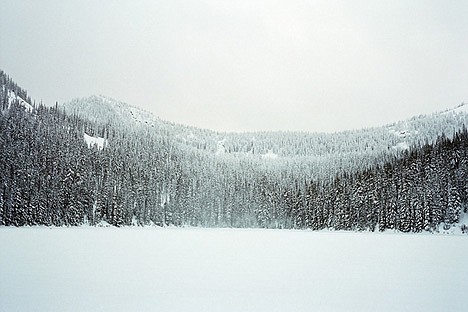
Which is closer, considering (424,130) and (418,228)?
(418,228)

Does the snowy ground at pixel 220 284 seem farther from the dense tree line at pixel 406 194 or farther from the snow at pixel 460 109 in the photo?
the snow at pixel 460 109

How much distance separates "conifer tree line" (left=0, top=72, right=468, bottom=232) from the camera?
71.0 metres

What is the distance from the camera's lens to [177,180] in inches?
4459

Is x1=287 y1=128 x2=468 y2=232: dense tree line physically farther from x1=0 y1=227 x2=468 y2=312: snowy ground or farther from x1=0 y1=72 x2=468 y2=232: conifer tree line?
x1=0 y1=227 x2=468 y2=312: snowy ground

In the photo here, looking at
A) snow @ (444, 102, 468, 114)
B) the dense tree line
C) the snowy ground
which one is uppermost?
snow @ (444, 102, 468, 114)

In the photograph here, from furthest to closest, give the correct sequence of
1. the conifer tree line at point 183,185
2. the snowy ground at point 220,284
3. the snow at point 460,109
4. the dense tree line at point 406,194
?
1. the snow at point 460,109
2. the dense tree line at point 406,194
3. the conifer tree line at point 183,185
4. the snowy ground at point 220,284

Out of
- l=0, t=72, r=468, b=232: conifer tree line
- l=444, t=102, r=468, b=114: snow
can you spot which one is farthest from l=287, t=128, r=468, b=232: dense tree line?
l=444, t=102, r=468, b=114: snow

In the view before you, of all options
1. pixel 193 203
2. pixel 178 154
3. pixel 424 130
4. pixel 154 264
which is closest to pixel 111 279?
pixel 154 264

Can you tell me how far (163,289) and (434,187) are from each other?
7043cm

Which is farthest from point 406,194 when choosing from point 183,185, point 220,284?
point 220,284

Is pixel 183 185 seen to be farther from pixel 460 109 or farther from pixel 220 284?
pixel 460 109

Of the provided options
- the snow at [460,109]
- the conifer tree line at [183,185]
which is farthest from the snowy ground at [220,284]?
the snow at [460,109]

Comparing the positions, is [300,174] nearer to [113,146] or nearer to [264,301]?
[113,146]

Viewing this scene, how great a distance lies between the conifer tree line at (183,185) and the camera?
71.0 metres
